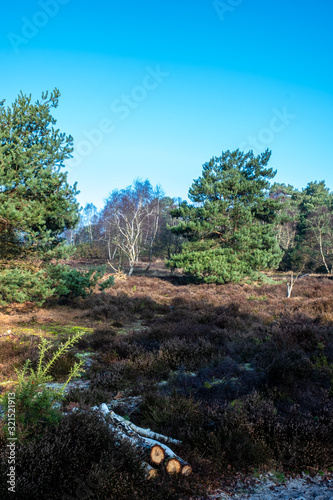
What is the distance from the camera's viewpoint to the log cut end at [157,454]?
2.44m

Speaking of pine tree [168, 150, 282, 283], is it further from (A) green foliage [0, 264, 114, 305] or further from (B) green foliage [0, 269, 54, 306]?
(B) green foliage [0, 269, 54, 306]

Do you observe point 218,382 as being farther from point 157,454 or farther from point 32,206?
point 32,206

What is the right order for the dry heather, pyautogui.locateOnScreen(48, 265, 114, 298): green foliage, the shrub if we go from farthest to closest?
pyautogui.locateOnScreen(48, 265, 114, 298): green foliage, the dry heather, the shrub

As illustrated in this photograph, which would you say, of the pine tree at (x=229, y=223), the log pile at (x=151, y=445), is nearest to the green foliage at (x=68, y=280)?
the log pile at (x=151, y=445)

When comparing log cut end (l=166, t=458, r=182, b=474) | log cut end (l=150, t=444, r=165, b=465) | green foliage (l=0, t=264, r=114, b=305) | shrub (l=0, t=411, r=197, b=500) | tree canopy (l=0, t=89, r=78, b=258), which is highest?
tree canopy (l=0, t=89, r=78, b=258)

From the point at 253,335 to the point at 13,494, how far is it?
5.90 metres

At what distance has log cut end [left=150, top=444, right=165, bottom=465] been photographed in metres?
2.44

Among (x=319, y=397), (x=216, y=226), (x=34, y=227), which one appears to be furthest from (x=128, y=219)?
(x=319, y=397)

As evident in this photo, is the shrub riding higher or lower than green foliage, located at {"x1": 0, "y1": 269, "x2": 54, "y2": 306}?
lower

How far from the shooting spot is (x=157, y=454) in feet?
8.12

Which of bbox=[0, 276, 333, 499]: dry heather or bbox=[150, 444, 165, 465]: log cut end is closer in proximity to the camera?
bbox=[150, 444, 165, 465]: log cut end

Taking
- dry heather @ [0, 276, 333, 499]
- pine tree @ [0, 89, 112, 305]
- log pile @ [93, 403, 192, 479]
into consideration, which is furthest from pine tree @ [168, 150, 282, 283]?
log pile @ [93, 403, 192, 479]

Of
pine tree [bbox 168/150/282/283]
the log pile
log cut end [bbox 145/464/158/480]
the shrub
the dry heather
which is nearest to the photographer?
the shrub

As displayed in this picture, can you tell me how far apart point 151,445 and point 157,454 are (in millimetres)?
198
